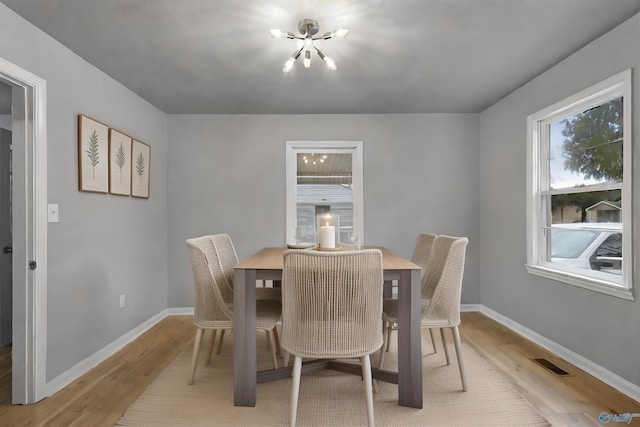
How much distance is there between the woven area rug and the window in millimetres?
1010

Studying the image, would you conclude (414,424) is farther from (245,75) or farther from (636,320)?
(245,75)

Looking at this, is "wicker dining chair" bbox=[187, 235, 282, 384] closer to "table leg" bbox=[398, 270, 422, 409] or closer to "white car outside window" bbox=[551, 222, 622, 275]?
"table leg" bbox=[398, 270, 422, 409]

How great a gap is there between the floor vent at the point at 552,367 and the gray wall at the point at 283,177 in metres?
1.38

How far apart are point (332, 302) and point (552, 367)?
1925 mm

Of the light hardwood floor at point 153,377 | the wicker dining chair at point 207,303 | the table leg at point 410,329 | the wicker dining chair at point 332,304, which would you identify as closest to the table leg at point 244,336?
the wicker dining chair at point 207,303

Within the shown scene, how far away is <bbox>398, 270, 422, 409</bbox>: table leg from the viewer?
6.21 ft

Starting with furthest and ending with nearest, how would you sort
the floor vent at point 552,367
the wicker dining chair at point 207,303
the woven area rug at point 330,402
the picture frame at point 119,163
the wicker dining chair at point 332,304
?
the picture frame at point 119,163
the floor vent at point 552,367
the wicker dining chair at point 207,303
the woven area rug at point 330,402
the wicker dining chair at point 332,304

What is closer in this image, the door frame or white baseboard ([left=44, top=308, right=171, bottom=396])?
the door frame

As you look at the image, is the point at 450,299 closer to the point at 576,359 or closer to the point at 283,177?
the point at 576,359

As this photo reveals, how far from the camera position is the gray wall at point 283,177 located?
12.7 feet

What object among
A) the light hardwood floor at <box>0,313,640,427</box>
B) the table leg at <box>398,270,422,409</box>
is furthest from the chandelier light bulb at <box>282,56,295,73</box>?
the light hardwood floor at <box>0,313,640,427</box>

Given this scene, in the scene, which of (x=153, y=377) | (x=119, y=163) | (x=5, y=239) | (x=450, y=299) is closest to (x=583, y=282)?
(x=450, y=299)

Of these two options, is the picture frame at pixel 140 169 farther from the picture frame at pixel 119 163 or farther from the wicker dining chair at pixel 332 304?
the wicker dining chair at pixel 332 304

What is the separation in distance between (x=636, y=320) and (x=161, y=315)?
3980 mm
